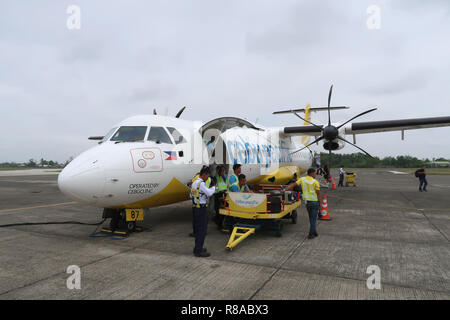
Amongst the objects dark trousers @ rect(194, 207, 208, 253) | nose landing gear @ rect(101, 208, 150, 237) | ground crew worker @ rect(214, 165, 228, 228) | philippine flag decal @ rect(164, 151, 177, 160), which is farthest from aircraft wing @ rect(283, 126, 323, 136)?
dark trousers @ rect(194, 207, 208, 253)

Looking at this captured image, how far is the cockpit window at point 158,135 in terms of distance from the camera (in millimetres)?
6988

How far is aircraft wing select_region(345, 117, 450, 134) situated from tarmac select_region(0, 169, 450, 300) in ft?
22.2

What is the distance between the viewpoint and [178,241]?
21.4 ft

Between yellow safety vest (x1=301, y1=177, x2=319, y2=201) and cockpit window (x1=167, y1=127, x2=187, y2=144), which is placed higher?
cockpit window (x1=167, y1=127, x2=187, y2=144)

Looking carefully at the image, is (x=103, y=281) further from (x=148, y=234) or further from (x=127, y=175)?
(x=148, y=234)

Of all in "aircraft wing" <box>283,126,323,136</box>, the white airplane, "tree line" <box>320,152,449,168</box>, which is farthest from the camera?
"tree line" <box>320,152,449,168</box>

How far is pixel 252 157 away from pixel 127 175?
593 centimetres

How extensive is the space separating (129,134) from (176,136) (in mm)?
1232

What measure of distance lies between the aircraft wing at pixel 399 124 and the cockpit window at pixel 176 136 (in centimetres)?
1045

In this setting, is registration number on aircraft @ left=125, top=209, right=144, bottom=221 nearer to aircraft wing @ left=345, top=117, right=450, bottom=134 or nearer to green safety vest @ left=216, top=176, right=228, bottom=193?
green safety vest @ left=216, top=176, right=228, bottom=193

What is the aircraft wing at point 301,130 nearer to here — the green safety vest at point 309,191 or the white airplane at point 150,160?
the white airplane at point 150,160

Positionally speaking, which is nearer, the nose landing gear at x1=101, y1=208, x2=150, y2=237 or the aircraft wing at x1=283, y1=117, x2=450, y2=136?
the nose landing gear at x1=101, y1=208, x2=150, y2=237

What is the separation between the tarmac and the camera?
3.88 metres

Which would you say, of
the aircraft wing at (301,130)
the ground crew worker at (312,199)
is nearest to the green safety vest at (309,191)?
the ground crew worker at (312,199)
